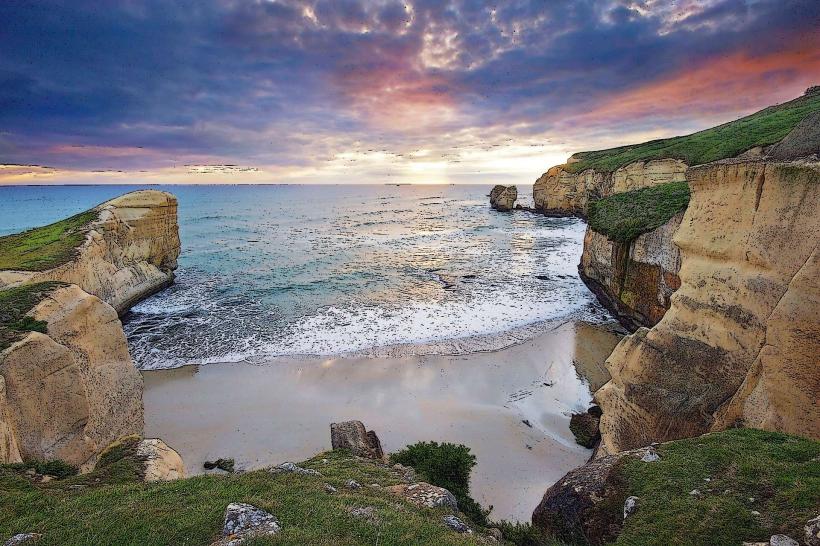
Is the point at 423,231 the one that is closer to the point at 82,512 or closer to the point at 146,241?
the point at 146,241

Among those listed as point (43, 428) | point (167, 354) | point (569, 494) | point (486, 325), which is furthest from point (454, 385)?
point (167, 354)

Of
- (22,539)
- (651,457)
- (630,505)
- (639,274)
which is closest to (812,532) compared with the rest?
(630,505)

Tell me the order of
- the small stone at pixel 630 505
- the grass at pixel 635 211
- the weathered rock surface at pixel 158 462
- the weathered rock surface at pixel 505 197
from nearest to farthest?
the small stone at pixel 630 505, the weathered rock surface at pixel 158 462, the grass at pixel 635 211, the weathered rock surface at pixel 505 197

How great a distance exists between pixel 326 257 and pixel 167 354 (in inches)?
908

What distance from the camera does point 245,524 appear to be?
5.03 meters

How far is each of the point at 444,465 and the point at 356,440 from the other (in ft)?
9.10

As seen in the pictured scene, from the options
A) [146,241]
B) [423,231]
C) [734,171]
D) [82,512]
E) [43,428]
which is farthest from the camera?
[423,231]

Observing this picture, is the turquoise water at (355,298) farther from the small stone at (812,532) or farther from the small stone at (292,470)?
the small stone at (812,532)

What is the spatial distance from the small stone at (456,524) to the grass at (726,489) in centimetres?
217

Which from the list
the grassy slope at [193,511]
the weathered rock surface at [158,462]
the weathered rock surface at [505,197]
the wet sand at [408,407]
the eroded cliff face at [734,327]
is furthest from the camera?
the weathered rock surface at [505,197]

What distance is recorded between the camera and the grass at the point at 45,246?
18141 millimetres

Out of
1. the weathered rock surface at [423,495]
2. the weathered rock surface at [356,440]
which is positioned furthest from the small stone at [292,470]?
the weathered rock surface at [356,440]

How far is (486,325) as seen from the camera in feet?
70.5

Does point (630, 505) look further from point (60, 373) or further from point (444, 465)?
point (60, 373)
